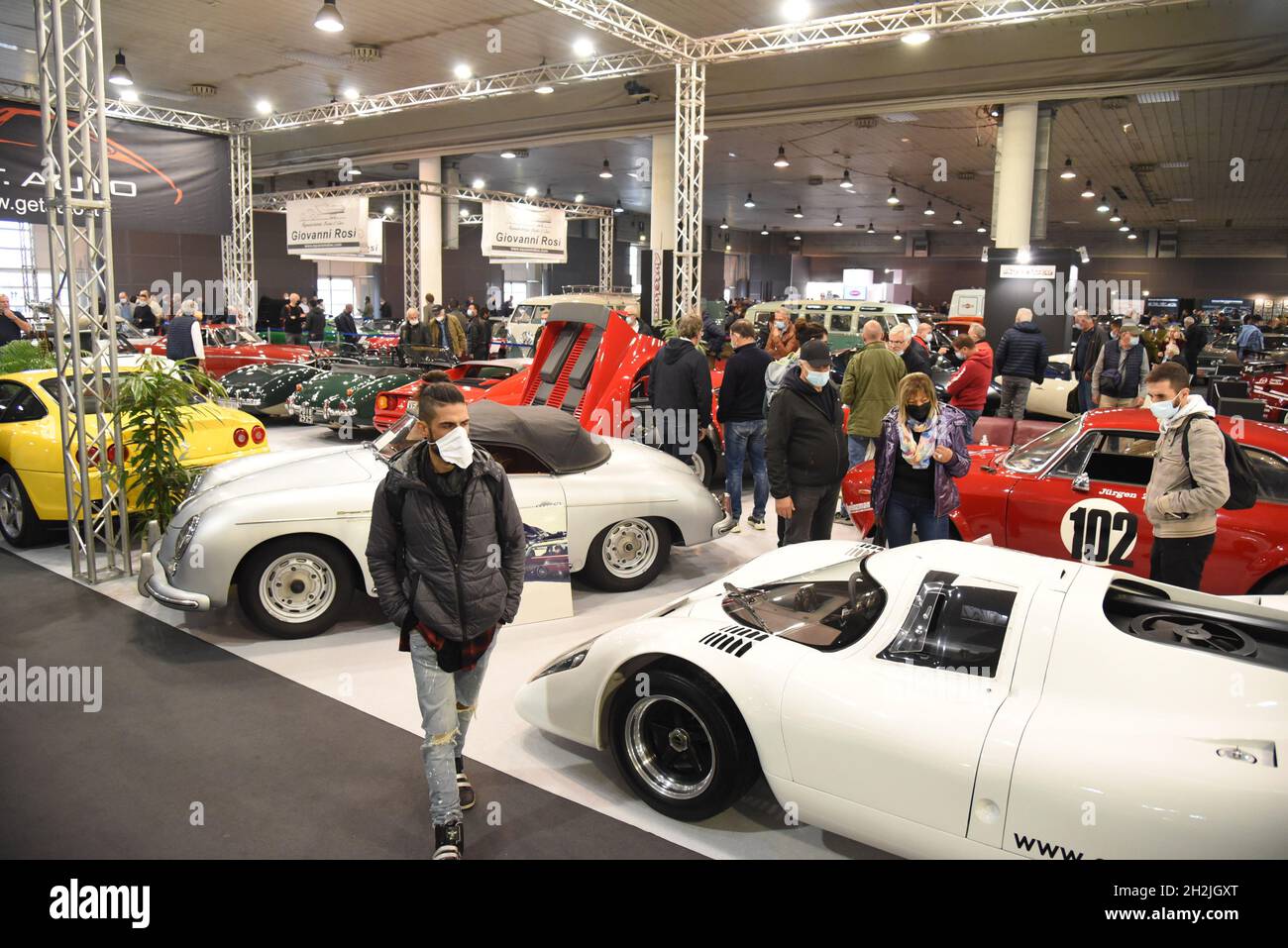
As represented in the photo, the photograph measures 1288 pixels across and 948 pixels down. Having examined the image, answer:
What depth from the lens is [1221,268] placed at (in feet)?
138

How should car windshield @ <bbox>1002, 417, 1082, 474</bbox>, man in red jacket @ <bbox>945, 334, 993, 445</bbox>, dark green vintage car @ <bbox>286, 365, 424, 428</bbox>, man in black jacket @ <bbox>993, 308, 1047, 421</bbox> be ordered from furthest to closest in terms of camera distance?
dark green vintage car @ <bbox>286, 365, 424, 428</bbox> < man in black jacket @ <bbox>993, 308, 1047, 421</bbox> < man in red jacket @ <bbox>945, 334, 993, 445</bbox> < car windshield @ <bbox>1002, 417, 1082, 474</bbox>

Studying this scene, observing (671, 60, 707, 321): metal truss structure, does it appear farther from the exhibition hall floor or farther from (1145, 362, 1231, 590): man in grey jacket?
(1145, 362, 1231, 590): man in grey jacket

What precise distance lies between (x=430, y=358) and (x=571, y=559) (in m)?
10.0

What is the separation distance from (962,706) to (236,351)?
15100 millimetres

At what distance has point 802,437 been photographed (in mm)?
5852

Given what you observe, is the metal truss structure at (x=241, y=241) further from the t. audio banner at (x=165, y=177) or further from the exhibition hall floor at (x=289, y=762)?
the exhibition hall floor at (x=289, y=762)

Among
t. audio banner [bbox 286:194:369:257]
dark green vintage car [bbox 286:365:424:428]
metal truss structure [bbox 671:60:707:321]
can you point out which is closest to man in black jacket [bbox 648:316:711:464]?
dark green vintage car [bbox 286:365:424:428]

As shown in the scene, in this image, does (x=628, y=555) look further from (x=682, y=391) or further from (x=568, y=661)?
(x=568, y=661)

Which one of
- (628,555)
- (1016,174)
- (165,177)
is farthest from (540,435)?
(1016,174)

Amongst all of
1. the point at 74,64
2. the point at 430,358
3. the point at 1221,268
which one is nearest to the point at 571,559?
the point at 74,64

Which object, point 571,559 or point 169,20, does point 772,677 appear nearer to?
point 571,559

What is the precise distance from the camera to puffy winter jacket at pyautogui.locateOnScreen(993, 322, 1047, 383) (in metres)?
11.6

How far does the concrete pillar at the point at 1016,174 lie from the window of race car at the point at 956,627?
1344 centimetres

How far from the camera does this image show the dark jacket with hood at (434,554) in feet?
10.5
